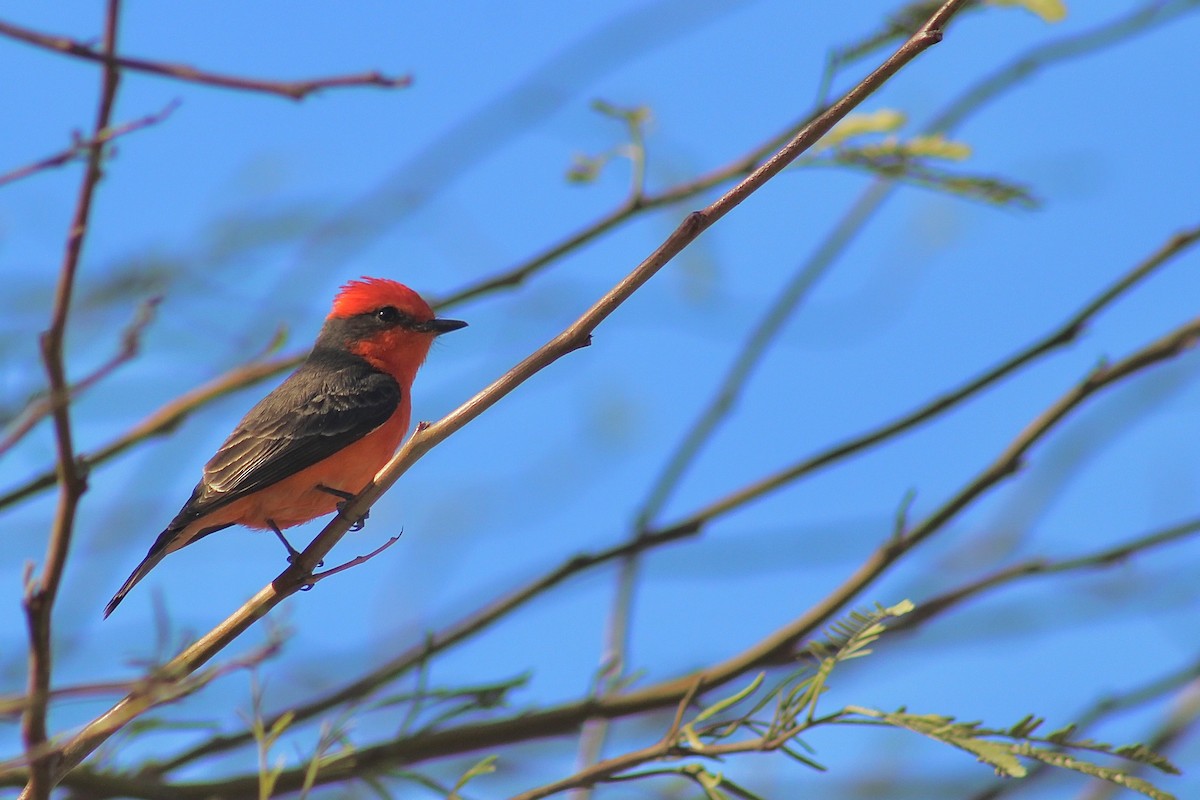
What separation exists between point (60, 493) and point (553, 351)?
3.59ft

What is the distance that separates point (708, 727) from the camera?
2.86m

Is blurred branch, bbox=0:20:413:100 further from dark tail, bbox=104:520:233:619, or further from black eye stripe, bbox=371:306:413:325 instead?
black eye stripe, bbox=371:306:413:325

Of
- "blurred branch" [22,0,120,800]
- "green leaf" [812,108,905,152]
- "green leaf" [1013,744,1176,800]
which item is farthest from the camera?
"green leaf" [812,108,905,152]

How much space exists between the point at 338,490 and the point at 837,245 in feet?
8.04

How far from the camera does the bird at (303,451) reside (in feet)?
18.1

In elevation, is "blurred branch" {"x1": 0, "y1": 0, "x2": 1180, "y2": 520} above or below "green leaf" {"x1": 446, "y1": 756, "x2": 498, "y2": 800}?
above

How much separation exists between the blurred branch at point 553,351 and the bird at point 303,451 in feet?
7.33

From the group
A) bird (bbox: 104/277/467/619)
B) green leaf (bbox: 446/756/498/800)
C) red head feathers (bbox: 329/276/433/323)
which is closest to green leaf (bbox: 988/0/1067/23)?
green leaf (bbox: 446/756/498/800)

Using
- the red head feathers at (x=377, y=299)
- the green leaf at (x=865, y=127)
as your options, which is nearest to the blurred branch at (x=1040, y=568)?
the green leaf at (x=865, y=127)

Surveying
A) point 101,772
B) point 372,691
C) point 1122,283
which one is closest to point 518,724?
point 372,691

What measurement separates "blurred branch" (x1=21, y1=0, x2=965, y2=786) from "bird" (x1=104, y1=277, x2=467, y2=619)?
7.33ft

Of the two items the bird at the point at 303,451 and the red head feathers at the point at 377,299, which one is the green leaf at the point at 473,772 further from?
the red head feathers at the point at 377,299

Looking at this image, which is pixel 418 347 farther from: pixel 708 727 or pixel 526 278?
pixel 708 727

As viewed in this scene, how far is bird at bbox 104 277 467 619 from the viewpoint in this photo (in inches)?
218
